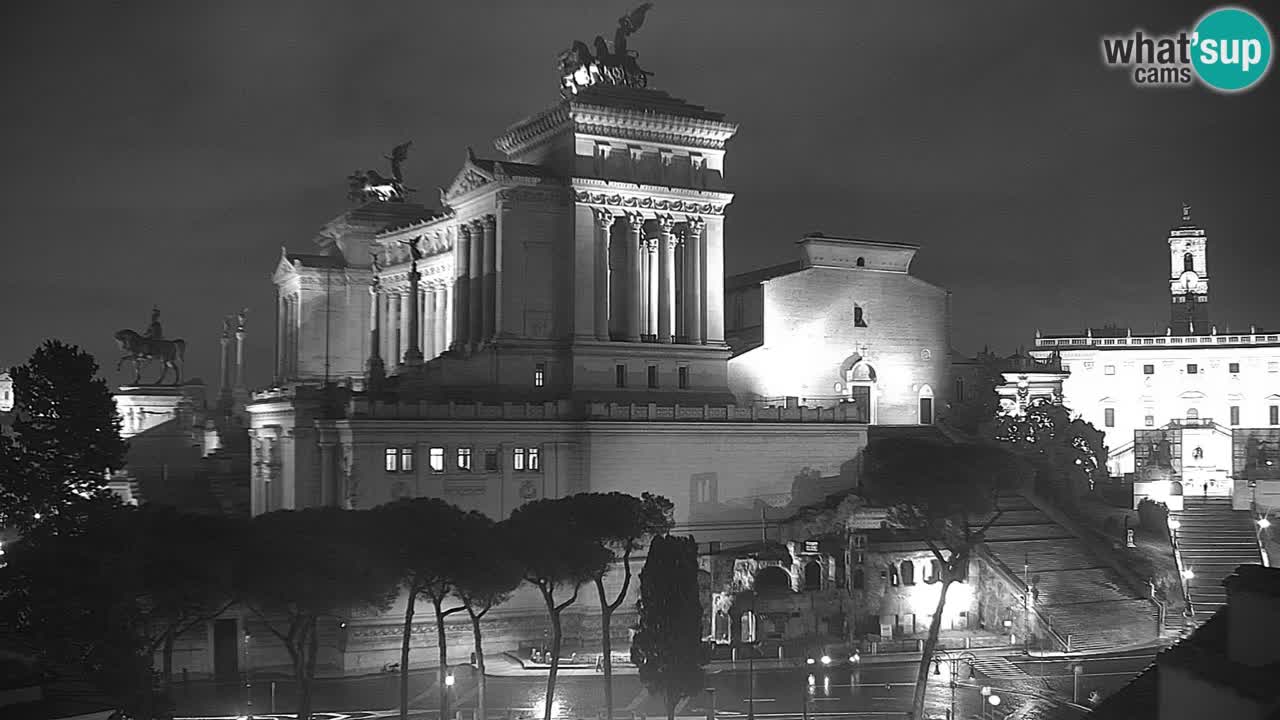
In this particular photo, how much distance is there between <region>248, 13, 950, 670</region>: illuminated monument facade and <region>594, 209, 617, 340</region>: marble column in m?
0.14

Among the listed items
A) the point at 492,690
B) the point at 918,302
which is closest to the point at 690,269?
the point at 918,302

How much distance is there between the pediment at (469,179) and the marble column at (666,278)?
37.3 ft

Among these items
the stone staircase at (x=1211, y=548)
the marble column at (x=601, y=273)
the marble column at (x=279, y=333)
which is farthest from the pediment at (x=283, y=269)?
the stone staircase at (x=1211, y=548)

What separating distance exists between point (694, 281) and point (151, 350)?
41734 mm

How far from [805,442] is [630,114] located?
22.9 meters

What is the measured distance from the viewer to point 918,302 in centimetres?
9438

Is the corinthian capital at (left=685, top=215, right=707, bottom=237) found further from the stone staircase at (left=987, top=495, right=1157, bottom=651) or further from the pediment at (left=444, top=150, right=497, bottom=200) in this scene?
the stone staircase at (left=987, top=495, right=1157, bottom=651)

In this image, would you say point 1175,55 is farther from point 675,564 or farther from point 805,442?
point 805,442

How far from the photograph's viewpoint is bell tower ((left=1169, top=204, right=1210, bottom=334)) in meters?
136

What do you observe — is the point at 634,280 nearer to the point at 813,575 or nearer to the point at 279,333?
the point at 813,575

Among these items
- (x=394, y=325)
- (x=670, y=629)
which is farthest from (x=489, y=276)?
(x=670, y=629)

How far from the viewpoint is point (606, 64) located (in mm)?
82875

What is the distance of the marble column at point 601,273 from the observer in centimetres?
7944

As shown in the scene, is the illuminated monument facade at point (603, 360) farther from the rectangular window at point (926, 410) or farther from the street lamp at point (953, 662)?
the street lamp at point (953, 662)
